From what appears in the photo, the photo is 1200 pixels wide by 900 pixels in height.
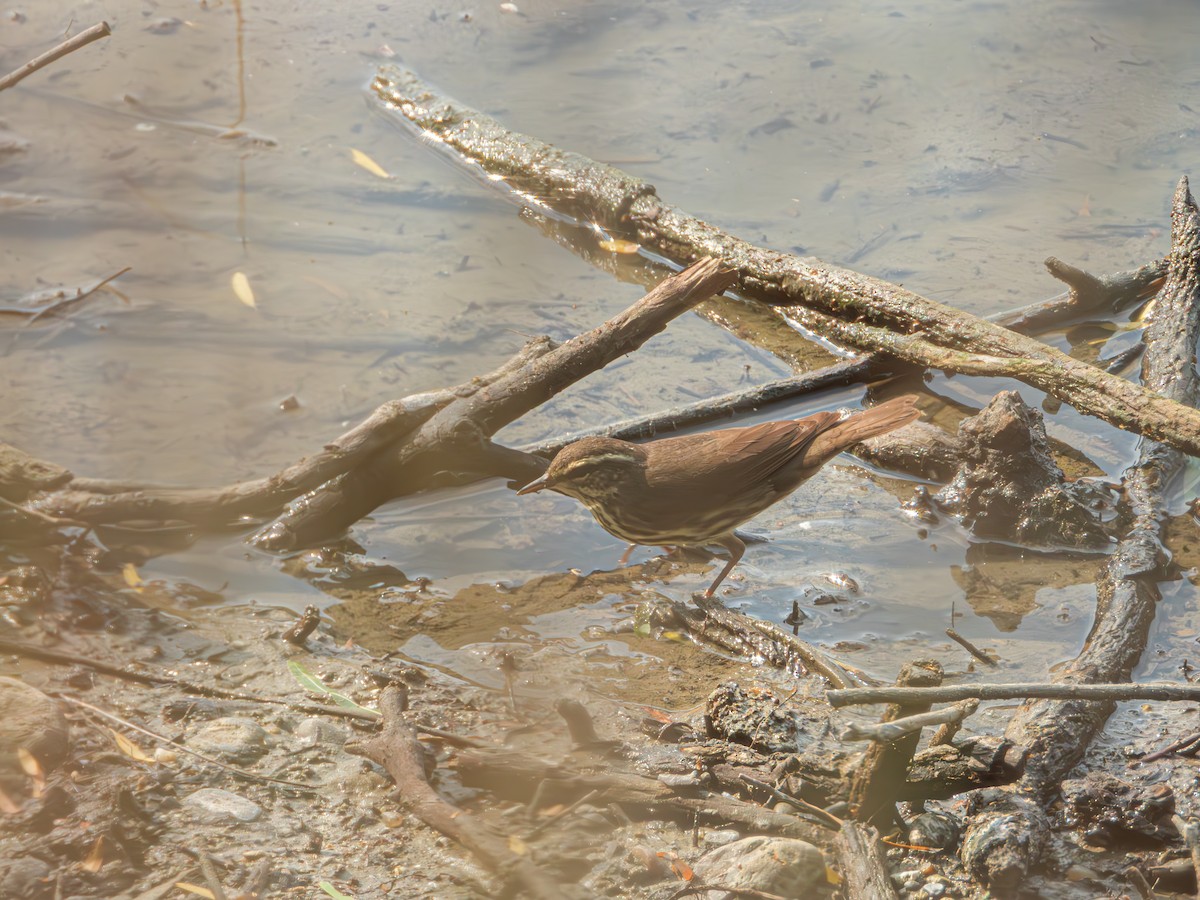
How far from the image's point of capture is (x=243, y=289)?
6832mm

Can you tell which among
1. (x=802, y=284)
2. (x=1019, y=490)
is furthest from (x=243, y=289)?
(x=1019, y=490)

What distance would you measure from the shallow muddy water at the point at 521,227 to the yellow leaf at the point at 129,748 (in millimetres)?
1129

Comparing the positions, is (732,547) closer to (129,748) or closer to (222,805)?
(222,805)

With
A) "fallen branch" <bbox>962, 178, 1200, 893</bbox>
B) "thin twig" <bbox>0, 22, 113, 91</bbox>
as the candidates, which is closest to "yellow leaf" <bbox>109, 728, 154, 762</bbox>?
"thin twig" <bbox>0, 22, 113, 91</bbox>

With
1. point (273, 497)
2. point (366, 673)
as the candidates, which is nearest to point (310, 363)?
point (273, 497)

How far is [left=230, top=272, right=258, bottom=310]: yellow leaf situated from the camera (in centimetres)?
673

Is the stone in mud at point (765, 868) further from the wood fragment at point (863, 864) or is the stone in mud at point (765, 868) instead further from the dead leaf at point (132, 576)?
the dead leaf at point (132, 576)

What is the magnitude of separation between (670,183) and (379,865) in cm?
625

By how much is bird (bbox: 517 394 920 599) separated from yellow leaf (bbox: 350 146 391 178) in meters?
4.25

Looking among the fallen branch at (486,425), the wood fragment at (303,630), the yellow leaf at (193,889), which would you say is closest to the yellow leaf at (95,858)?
the yellow leaf at (193,889)

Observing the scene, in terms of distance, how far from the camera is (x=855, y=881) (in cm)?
292

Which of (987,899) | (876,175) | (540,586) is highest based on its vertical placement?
(876,175)

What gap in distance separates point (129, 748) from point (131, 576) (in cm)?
142

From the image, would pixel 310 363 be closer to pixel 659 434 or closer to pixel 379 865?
pixel 659 434
